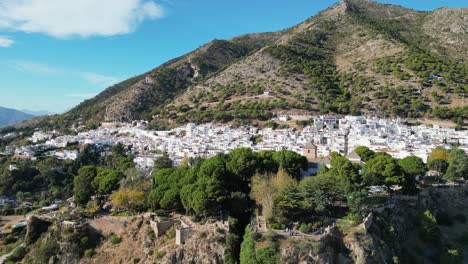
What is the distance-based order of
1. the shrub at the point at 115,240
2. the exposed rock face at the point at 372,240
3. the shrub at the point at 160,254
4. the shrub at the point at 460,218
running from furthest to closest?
the shrub at the point at 460,218 < the shrub at the point at 115,240 < the shrub at the point at 160,254 < the exposed rock face at the point at 372,240

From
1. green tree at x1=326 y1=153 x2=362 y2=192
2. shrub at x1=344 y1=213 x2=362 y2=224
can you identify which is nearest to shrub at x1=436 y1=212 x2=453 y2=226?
green tree at x1=326 y1=153 x2=362 y2=192

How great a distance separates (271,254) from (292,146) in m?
32.3

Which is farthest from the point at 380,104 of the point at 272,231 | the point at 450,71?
the point at 272,231

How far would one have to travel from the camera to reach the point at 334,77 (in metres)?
92.9

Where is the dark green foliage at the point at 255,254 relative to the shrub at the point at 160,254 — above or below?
above

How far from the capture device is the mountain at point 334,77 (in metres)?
78.1

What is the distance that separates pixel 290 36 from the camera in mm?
122500

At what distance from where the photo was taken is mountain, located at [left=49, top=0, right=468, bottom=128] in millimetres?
78062

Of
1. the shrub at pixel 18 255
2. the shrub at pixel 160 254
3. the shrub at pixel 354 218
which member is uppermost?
the shrub at pixel 354 218

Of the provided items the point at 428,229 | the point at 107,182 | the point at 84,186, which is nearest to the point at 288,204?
the point at 428,229

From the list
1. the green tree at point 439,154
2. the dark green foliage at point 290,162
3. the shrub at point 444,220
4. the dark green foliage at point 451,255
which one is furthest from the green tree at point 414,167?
the dark green foliage at point 290,162

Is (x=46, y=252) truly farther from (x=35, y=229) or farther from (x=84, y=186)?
(x=84, y=186)

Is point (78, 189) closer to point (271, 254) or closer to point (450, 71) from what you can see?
point (271, 254)

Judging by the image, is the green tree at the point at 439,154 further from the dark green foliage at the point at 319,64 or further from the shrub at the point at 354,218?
the dark green foliage at the point at 319,64
